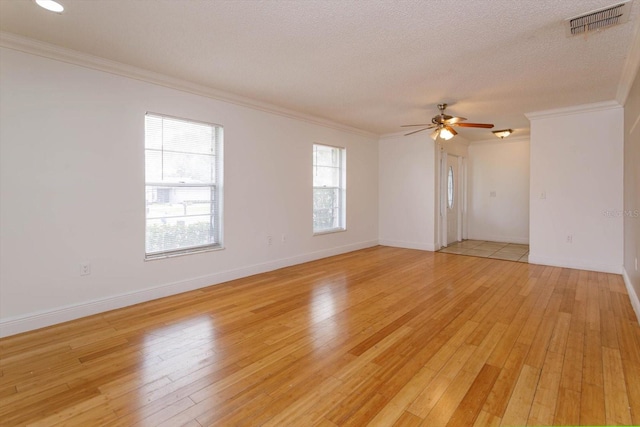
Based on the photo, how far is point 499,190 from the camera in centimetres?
778

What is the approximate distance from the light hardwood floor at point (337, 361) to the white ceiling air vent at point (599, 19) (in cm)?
248

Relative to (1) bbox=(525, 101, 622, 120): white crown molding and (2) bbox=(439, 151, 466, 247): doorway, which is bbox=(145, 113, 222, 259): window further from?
(1) bbox=(525, 101, 622, 120): white crown molding

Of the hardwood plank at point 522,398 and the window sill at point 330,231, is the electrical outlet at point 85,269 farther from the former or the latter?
the hardwood plank at point 522,398

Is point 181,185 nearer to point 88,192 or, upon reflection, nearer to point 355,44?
point 88,192

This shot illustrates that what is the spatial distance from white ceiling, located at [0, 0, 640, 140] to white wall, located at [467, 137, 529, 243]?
10.3ft

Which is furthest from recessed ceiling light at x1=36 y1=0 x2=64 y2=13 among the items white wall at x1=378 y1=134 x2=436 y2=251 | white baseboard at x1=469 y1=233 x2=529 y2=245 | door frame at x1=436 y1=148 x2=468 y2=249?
white baseboard at x1=469 y1=233 x2=529 y2=245

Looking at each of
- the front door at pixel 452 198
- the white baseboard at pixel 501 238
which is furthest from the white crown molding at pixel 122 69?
the white baseboard at pixel 501 238

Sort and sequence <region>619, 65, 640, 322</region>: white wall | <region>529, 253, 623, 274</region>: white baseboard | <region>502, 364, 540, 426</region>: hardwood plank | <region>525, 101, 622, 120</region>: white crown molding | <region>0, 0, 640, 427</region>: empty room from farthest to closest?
<region>529, 253, 623, 274</region>: white baseboard → <region>525, 101, 622, 120</region>: white crown molding → <region>619, 65, 640, 322</region>: white wall → <region>0, 0, 640, 427</region>: empty room → <region>502, 364, 540, 426</region>: hardwood plank

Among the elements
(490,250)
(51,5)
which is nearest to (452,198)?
(490,250)

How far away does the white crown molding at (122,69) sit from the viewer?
2.79 meters

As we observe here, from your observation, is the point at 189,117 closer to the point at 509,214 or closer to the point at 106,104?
the point at 106,104

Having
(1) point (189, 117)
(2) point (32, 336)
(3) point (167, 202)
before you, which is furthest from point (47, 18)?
(2) point (32, 336)

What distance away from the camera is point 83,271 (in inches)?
126

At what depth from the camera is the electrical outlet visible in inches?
126
